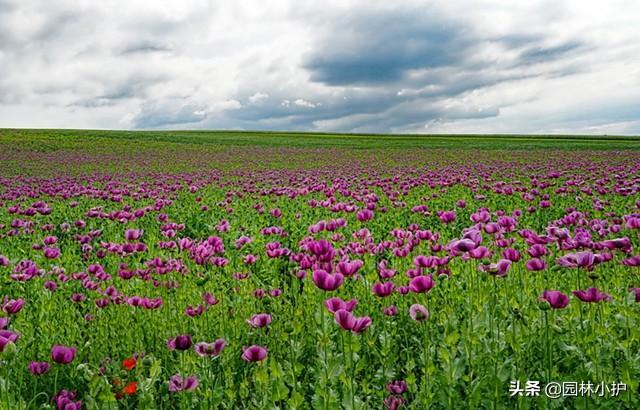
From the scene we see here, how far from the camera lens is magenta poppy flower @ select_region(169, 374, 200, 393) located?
250 cm

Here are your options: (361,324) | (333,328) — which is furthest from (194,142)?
(361,324)

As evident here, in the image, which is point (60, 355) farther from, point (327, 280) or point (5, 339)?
point (327, 280)

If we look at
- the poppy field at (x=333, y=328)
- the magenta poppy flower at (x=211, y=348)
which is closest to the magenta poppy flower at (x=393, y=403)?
the poppy field at (x=333, y=328)

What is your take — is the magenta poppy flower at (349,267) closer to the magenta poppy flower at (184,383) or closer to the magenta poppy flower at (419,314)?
the magenta poppy flower at (419,314)

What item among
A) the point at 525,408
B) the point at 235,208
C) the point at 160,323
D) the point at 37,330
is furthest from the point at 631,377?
the point at 235,208

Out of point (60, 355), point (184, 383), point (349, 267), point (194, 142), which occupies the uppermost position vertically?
point (194, 142)

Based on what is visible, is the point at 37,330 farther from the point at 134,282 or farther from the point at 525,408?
the point at 525,408

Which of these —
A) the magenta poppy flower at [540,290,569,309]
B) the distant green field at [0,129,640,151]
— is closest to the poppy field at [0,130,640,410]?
the magenta poppy flower at [540,290,569,309]

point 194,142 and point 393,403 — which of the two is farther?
point 194,142

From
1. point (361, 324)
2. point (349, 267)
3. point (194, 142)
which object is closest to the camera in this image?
point (361, 324)

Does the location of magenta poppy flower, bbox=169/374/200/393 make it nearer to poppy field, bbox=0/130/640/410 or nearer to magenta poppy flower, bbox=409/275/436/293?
poppy field, bbox=0/130/640/410

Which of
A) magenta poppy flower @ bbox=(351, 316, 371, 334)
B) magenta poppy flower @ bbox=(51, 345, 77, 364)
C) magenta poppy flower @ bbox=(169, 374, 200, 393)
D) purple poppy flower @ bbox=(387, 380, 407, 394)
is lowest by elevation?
purple poppy flower @ bbox=(387, 380, 407, 394)

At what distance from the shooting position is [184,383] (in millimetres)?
2510

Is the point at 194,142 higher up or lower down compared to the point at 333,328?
higher up
